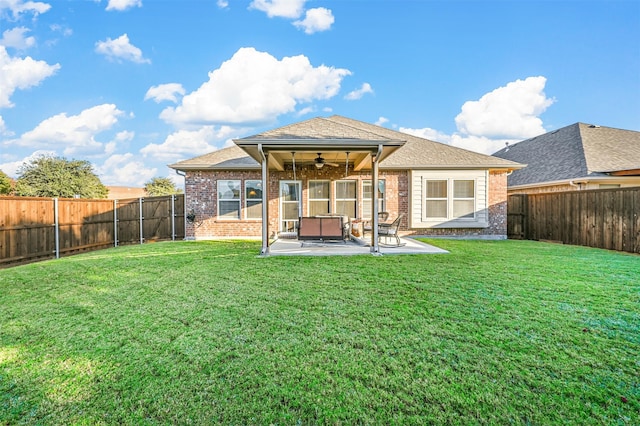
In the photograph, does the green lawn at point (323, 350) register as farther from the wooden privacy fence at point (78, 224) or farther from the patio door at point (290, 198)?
the patio door at point (290, 198)

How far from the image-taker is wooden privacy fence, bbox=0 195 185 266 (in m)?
8.29

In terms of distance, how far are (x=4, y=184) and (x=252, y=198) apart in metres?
20.4

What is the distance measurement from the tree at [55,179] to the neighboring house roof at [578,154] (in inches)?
1167

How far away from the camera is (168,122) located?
21.0 m

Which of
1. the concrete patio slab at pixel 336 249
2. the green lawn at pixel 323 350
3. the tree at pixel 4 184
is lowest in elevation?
the green lawn at pixel 323 350

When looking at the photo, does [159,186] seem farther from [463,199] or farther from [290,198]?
[463,199]

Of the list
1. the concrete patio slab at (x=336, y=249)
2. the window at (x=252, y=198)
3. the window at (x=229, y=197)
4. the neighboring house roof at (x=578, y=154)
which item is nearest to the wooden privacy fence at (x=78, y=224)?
the window at (x=229, y=197)

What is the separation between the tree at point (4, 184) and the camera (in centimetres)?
2044

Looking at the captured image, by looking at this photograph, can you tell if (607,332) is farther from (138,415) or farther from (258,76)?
(258,76)

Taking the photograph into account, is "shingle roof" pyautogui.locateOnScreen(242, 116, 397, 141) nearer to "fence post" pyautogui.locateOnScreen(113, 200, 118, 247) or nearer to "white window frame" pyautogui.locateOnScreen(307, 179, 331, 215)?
"white window frame" pyautogui.locateOnScreen(307, 179, 331, 215)

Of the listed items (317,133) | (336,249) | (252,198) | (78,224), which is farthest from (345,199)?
(78,224)

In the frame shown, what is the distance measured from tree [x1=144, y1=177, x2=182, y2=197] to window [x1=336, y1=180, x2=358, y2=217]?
2586 cm

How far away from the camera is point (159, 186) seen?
33.0 metres

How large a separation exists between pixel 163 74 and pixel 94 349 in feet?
58.4
